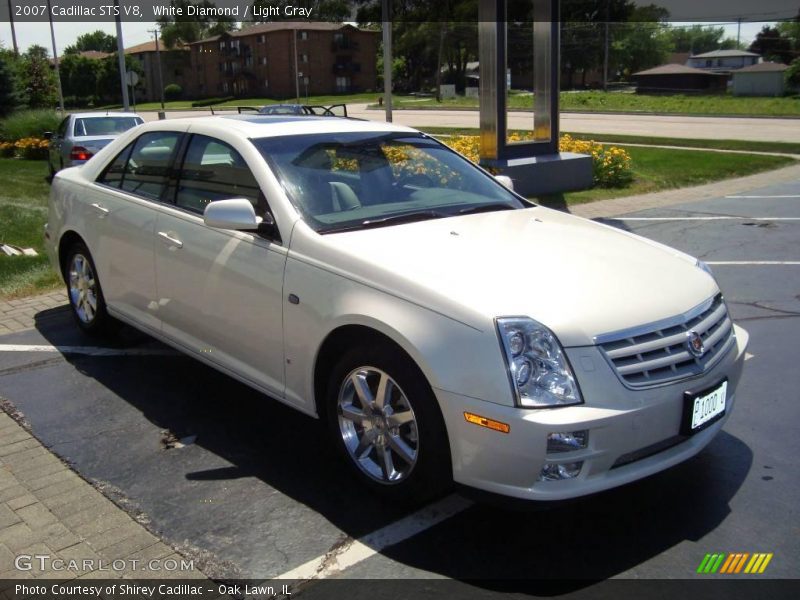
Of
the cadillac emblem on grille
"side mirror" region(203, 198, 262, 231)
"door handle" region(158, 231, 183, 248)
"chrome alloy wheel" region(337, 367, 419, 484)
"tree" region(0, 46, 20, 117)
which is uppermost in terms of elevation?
"tree" region(0, 46, 20, 117)

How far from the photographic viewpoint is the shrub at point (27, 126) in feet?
91.0

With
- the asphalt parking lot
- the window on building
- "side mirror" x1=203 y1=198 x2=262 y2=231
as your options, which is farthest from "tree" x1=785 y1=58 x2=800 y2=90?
"side mirror" x1=203 y1=198 x2=262 y2=231

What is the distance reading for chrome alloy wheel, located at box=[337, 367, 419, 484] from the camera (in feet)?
11.7

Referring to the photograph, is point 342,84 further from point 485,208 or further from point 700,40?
point 485,208

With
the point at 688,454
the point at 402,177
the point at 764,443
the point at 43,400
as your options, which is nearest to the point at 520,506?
the point at 688,454

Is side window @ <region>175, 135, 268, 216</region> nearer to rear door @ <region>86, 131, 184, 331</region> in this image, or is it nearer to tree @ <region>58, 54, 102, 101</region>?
rear door @ <region>86, 131, 184, 331</region>

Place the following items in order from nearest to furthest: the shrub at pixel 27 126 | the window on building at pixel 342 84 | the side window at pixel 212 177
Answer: the side window at pixel 212 177
the shrub at pixel 27 126
the window on building at pixel 342 84

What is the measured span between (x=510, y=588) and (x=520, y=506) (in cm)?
31

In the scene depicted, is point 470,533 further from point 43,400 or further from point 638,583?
point 43,400

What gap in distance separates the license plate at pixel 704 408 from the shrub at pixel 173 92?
93560mm

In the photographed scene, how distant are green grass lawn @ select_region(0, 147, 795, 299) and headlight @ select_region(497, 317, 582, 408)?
6108 mm

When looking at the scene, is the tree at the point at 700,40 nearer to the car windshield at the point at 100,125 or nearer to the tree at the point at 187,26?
the tree at the point at 187,26

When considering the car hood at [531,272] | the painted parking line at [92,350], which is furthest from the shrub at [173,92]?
Answer: the car hood at [531,272]

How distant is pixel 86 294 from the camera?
6113 millimetres
